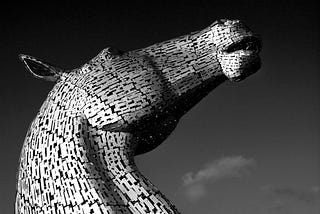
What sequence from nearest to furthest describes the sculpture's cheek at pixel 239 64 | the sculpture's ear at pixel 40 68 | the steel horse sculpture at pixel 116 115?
the steel horse sculpture at pixel 116 115 → the sculpture's cheek at pixel 239 64 → the sculpture's ear at pixel 40 68

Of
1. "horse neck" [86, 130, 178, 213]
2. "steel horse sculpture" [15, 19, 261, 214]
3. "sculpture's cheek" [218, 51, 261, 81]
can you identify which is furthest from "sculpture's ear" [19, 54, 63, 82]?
"sculpture's cheek" [218, 51, 261, 81]

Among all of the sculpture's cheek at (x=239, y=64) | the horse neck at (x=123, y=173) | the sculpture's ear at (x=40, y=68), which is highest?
the sculpture's ear at (x=40, y=68)

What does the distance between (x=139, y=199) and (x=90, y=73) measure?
0.39m

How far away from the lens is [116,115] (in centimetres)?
141

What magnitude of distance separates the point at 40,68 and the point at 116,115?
0.37 metres

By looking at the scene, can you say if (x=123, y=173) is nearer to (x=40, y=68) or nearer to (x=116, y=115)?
(x=116, y=115)

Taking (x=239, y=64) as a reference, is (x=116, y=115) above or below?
below

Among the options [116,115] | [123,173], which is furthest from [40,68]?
[123,173]

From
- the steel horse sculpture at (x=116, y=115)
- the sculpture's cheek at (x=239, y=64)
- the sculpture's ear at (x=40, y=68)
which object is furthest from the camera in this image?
the sculpture's ear at (x=40, y=68)

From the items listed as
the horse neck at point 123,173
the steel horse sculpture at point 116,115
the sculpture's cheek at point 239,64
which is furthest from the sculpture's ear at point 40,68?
the sculpture's cheek at point 239,64

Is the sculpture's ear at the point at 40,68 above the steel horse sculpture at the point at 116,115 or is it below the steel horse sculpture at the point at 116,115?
above

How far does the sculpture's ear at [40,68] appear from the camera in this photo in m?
1.60

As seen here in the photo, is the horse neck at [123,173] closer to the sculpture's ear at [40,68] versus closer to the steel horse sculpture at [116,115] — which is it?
the steel horse sculpture at [116,115]

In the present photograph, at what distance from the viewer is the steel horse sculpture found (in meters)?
1.33
